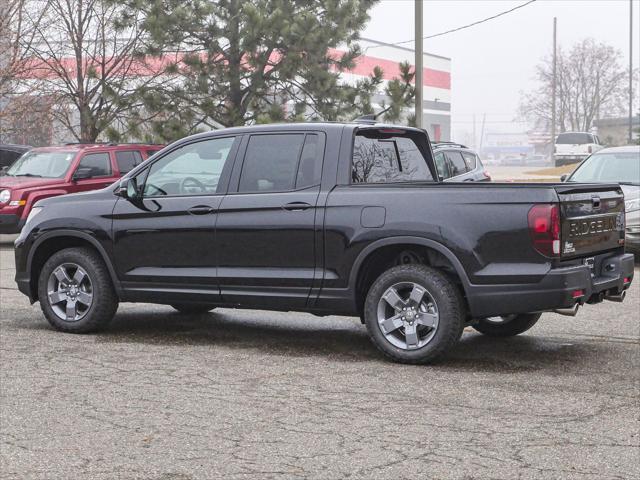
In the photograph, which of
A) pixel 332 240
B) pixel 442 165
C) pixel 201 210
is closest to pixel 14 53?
pixel 442 165

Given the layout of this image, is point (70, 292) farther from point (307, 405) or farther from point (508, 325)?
point (508, 325)

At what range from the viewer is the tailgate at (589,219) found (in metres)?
7.33

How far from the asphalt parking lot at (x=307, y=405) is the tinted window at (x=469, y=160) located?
9707mm

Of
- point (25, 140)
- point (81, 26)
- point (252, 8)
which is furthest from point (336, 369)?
point (25, 140)

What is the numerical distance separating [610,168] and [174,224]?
926 centimetres

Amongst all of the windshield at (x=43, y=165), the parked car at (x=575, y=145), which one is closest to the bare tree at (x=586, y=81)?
the parked car at (x=575, y=145)

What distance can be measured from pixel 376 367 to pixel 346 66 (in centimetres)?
2063

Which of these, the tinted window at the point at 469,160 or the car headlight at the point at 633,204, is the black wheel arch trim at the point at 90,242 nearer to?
the car headlight at the point at 633,204

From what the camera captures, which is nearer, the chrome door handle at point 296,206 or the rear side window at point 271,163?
the chrome door handle at point 296,206

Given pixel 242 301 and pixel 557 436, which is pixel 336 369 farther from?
A: pixel 557 436

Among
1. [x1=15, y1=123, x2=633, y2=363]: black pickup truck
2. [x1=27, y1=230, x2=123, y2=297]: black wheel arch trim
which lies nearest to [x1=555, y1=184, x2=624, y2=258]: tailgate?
[x1=15, y1=123, x2=633, y2=363]: black pickup truck

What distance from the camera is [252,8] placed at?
25.6m

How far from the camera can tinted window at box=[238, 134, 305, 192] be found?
A: 8.26 metres

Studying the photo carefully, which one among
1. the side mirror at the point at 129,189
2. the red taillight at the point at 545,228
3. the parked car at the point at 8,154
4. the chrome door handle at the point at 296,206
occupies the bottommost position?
the red taillight at the point at 545,228
